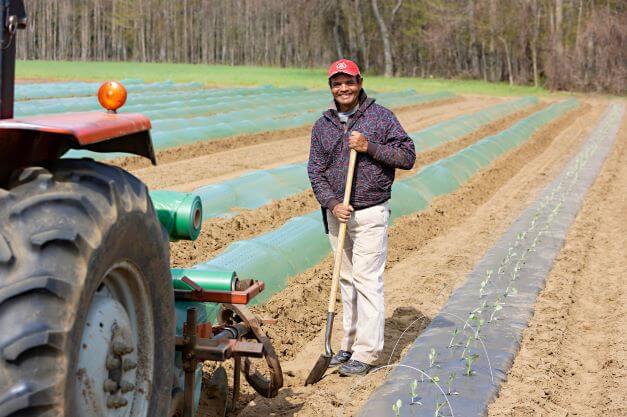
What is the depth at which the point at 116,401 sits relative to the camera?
2.40m

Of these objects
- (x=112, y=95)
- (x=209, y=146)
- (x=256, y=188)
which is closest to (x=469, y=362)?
(x=112, y=95)

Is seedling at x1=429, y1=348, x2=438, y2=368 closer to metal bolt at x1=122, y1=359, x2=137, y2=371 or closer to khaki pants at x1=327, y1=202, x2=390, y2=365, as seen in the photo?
khaki pants at x1=327, y1=202, x2=390, y2=365

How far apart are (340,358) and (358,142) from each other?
119 cm

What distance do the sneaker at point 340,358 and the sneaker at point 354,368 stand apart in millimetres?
136

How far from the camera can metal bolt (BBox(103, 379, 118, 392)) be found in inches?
93.0

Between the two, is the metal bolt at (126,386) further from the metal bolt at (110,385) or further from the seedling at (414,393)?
the seedling at (414,393)

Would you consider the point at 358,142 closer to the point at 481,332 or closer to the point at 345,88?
the point at 345,88

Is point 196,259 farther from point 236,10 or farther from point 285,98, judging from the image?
point 236,10

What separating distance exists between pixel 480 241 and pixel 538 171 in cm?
565

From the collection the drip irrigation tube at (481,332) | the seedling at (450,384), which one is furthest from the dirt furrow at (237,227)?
the seedling at (450,384)

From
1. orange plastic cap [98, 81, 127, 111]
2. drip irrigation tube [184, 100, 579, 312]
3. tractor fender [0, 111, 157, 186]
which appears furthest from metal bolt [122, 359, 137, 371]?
drip irrigation tube [184, 100, 579, 312]

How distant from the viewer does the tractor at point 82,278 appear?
195 centimetres

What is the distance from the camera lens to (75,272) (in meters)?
2.06

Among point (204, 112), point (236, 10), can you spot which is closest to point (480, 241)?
point (204, 112)
